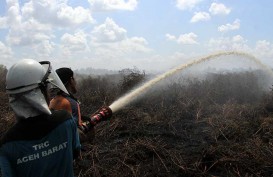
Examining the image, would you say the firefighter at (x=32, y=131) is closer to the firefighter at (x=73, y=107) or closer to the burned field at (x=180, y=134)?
the firefighter at (x=73, y=107)

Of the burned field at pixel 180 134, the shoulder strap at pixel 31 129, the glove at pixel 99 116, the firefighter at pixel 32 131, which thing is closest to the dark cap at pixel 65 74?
the glove at pixel 99 116

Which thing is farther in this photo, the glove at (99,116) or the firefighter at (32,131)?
the glove at (99,116)

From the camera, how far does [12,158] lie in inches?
76.2

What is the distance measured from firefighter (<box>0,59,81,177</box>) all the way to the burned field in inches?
87.4

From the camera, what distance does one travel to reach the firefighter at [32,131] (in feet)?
6.39

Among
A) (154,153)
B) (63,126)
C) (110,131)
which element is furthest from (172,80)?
(63,126)

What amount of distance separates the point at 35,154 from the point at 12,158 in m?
0.13

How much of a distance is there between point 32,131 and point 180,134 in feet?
23.0

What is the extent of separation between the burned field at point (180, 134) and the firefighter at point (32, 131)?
2.22m

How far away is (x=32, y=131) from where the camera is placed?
198 centimetres

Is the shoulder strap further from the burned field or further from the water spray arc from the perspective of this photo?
the water spray arc

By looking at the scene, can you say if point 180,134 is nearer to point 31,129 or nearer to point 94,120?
point 94,120

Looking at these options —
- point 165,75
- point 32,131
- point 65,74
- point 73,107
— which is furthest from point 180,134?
point 32,131

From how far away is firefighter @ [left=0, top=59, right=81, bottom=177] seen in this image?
1.95 metres
